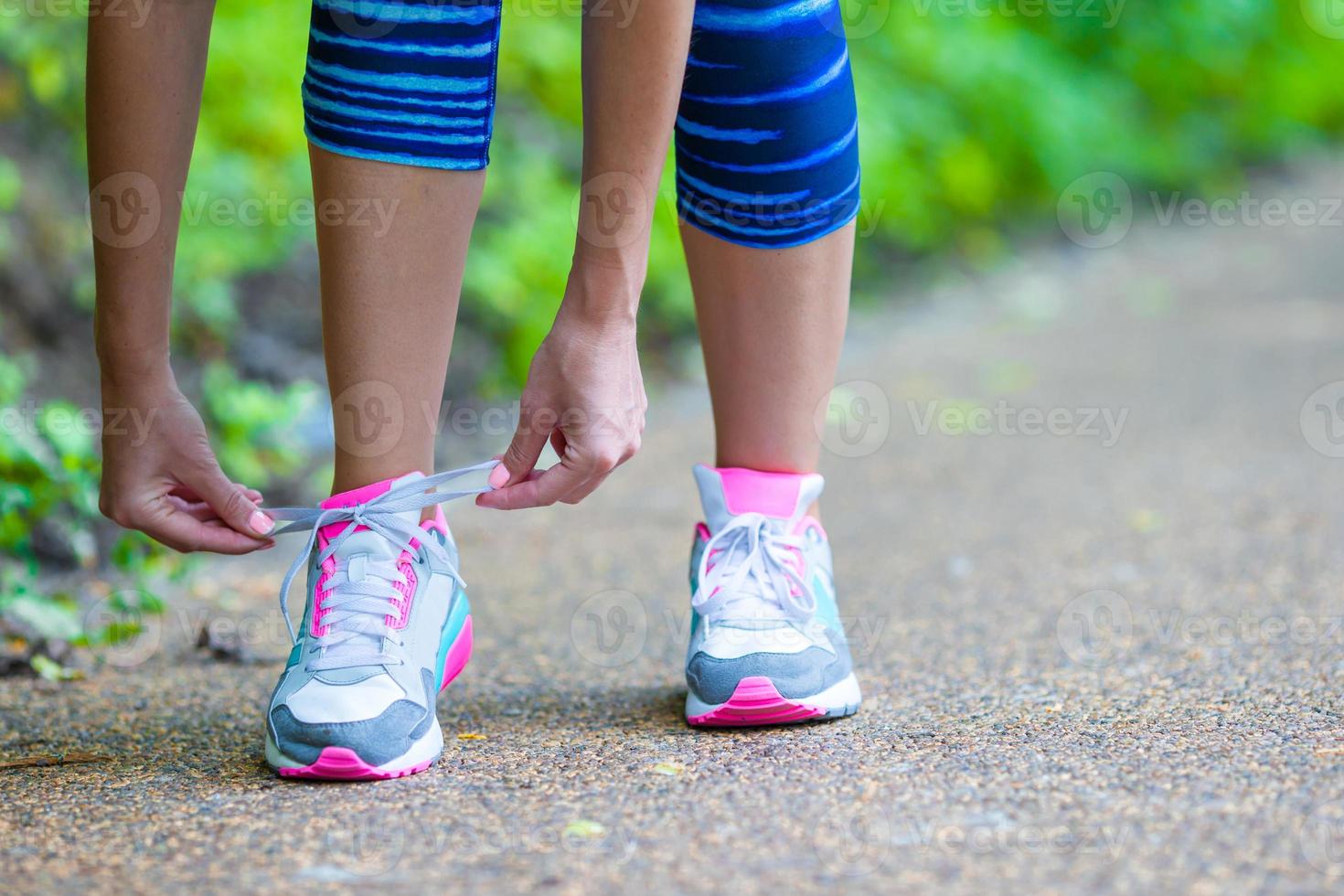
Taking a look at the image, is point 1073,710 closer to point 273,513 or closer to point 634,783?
point 634,783

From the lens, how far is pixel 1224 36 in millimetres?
6547

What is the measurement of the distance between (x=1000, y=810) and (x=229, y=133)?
8.60ft

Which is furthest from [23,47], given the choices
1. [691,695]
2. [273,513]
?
[691,695]
